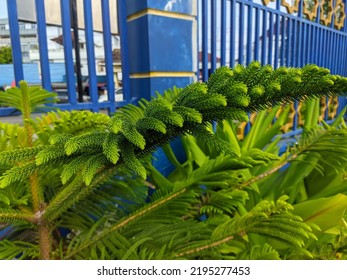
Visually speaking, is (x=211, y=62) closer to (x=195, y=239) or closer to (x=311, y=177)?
(x=311, y=177)

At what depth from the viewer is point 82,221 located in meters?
0.82

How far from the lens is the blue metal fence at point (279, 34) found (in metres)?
1.57

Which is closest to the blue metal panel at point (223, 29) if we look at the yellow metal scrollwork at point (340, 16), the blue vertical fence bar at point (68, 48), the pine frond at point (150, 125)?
the blue vertical fence bar at point (68, 48)

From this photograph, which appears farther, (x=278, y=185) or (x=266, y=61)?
(x=266, y=61)

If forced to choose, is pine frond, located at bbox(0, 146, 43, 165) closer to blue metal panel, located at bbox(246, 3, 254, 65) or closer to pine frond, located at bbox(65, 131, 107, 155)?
pine frond, located at bbox(65, 131, 107, 155)

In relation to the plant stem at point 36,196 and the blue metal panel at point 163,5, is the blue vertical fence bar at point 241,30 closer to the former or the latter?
the blue metal panel at point 163,5

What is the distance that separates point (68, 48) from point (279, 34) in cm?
157

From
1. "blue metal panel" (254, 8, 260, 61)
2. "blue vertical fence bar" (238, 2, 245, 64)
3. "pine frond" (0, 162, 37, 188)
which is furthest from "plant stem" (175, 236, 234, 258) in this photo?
"blue metal panel" (254, 8, 260, 61)

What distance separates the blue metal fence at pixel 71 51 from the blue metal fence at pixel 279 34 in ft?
1.48

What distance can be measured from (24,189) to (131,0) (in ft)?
2.95

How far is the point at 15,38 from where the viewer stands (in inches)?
38.8

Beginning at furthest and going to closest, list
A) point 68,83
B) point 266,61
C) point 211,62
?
point 266,61 < point 211,62 < point 68,83

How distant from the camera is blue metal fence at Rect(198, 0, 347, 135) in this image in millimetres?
1566
